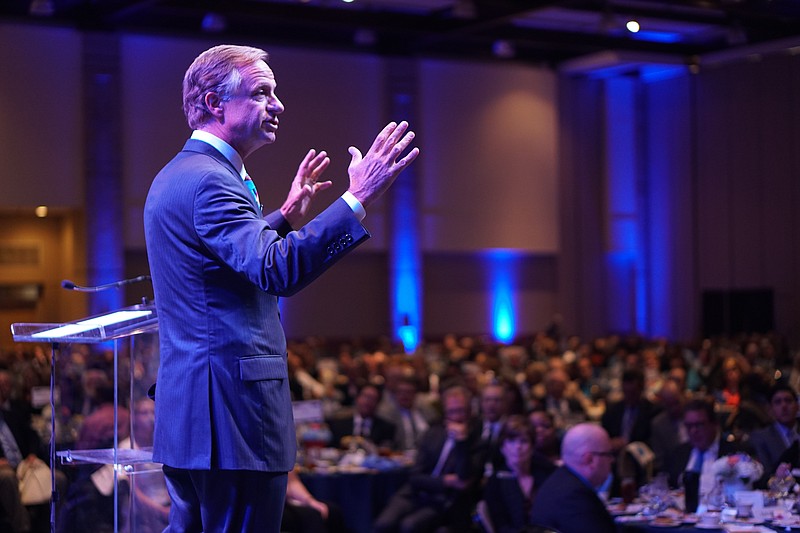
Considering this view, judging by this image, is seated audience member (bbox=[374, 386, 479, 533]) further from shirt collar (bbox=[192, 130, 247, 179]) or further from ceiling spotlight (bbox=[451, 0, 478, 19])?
ceiling spotlight (bbox=[451, 0, 478, 19])

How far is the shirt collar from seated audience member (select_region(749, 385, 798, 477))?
210 inches

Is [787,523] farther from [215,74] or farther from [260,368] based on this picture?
[215,74]

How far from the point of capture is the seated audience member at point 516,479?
6294 mm

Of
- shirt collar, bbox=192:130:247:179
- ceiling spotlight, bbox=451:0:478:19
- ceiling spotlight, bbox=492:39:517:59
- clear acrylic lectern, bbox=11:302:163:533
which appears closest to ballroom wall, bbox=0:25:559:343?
ceiling spotlight, bbox=492:39:517:59

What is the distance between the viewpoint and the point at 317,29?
19438mm

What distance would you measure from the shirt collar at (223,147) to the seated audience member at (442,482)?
5437 millimetres

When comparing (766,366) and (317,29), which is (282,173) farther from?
(766,366)

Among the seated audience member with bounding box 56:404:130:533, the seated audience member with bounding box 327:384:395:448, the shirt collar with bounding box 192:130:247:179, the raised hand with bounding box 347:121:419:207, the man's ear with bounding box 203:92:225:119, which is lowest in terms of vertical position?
the seated audience member with bounding box 327:384:395:448

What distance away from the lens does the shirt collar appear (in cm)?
209

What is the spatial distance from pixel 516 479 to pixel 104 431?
11.9 ft

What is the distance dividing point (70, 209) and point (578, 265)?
401 inches

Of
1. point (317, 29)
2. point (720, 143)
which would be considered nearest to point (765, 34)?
point (720, 143)

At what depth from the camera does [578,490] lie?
4.66m

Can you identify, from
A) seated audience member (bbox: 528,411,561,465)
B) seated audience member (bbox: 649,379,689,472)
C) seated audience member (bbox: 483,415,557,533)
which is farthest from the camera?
seated audience member (bbox: 649,379,689,472)
